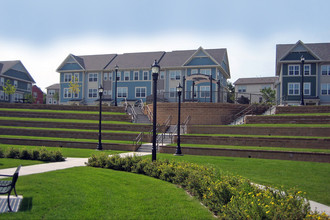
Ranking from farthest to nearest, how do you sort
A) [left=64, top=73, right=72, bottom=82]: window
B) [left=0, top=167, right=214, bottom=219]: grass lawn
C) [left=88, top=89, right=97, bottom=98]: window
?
1. [left=64, top=73, right=72, bottom=82]: window
2. [left=88, top=89, right=97, bottom=98]: window
3. [left=0, top=167, right=214, bottom=219]: grass lawn

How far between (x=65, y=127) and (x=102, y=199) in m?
22.9

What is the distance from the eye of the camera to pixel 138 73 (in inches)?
2124

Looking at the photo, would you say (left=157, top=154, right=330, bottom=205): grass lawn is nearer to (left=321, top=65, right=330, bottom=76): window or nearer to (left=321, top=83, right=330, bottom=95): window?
(left=321, top=83, right=330, bottom=95): window

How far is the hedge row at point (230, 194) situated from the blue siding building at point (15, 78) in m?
55.2

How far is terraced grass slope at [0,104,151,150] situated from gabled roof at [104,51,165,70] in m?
18.7

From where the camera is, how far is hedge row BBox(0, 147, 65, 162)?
16.7m

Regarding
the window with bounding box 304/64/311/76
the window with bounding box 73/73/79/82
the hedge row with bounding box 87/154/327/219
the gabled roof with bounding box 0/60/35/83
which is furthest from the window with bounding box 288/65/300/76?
the gabled roof with bounding box 0/60/35/83

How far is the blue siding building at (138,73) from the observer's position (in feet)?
162

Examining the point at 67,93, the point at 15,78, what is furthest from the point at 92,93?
the point at 15,78

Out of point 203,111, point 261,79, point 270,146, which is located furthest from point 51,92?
point 270,146

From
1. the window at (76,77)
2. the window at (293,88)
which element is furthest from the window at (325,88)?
the window at (76,77)

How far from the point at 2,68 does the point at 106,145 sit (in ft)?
155

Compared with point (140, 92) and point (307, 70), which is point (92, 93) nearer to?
point (140, 92)

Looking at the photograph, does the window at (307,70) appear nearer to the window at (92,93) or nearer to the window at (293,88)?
the window at (293,88)
